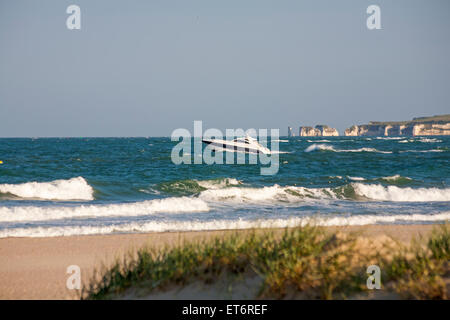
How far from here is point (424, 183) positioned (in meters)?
23.3

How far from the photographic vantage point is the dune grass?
4.32 meters

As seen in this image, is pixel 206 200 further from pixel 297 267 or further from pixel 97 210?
pixel 297 267

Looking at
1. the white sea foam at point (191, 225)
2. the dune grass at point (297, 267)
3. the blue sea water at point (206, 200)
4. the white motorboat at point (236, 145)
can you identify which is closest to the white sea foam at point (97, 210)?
the blue sea water at point (206, 200)

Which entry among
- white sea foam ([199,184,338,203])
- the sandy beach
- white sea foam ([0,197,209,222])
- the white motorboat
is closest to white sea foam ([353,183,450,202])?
white sea foam ([199,184,338,203])

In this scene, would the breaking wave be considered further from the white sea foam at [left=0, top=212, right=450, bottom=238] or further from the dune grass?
the dune grass

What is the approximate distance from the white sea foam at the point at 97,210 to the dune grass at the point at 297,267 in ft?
32.1

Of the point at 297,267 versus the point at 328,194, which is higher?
the point at 297,267

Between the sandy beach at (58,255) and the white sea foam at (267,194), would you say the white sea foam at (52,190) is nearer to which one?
the white sea foam at (267,194)

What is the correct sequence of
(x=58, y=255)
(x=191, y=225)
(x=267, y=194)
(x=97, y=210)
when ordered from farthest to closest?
(x=267, y=194) → (x=97, y=210) → (x=191, y=225) → (x=58, y=255)

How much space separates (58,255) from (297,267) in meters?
6.15

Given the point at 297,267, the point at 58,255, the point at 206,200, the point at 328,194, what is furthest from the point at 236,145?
the point at 297,267

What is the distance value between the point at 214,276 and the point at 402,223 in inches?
366

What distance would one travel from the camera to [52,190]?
67.1 ft

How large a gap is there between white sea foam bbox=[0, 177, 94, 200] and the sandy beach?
9.45 metres
